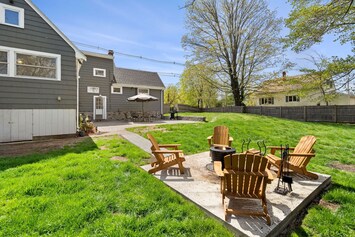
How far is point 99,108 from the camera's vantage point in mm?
16625

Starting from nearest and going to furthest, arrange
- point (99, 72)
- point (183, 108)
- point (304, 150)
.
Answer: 1. point (304, 150)
2. point (99, 72)
3. point (183, 108)

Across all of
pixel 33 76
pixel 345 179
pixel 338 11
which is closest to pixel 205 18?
pixel 338 11

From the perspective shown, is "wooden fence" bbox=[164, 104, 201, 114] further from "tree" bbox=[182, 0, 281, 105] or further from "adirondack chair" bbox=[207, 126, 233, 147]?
"adirondack chair" bbox=[207, 126, 233, 147]

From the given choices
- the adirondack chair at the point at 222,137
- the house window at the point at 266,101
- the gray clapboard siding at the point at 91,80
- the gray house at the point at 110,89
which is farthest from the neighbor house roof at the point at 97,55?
the house window at the point at 266,101

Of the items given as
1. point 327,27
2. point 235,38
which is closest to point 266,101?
point 235,38

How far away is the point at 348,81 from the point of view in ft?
21.0

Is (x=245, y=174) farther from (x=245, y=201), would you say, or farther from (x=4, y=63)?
(x=4, y=63)

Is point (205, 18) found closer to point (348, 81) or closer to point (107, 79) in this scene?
point (107, 79)

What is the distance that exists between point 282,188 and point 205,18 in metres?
18.1

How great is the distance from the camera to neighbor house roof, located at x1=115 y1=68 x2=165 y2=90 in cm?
1791

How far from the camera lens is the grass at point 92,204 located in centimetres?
240

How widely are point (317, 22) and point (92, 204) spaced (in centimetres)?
800

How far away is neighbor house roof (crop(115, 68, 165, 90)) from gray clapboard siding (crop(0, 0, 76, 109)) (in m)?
8.72

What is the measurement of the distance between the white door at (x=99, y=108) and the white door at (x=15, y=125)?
8522mm
